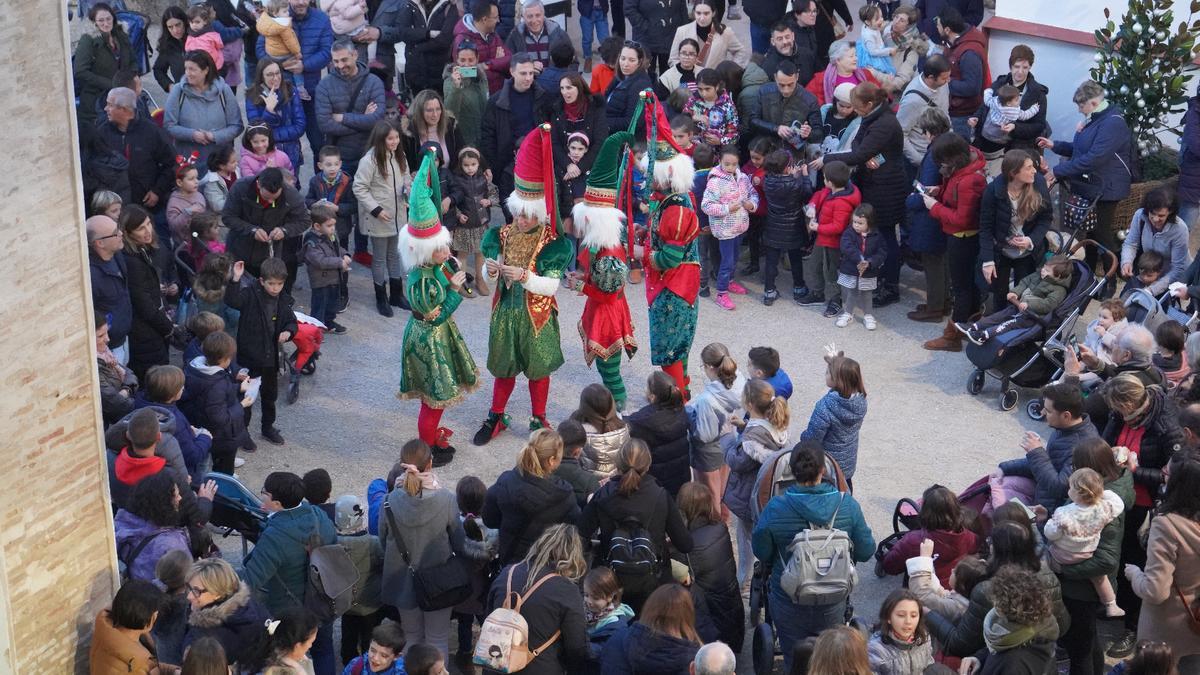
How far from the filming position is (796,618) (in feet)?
25.5

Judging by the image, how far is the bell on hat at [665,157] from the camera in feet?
33.6

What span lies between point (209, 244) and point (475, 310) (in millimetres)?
2334

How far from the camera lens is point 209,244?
11.5 metres

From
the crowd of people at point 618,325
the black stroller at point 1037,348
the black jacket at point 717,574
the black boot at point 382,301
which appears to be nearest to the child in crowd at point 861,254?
the crowd of people at point 618,325

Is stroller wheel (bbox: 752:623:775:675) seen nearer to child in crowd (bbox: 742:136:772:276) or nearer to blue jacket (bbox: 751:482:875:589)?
blue jacket (bbox: 751:482:875:589)

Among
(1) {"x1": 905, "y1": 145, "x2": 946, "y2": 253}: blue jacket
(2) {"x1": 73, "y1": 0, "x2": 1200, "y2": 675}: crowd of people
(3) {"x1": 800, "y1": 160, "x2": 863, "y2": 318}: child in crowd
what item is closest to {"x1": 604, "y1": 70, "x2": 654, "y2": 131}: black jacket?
(2) {"x1": 73, "y1": 0, "x2": 1200, "y2": 675}: crowd of people

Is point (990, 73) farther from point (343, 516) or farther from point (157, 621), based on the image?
point (157, 621)

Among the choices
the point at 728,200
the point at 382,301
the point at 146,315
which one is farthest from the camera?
the point at 382,301

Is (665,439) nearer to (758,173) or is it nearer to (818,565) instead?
(818,565)

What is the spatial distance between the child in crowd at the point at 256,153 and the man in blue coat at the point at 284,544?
5.05m

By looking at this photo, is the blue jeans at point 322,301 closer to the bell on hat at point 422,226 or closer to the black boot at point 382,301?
the black boot at point 382,301

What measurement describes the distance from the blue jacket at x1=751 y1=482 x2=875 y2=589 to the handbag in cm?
149

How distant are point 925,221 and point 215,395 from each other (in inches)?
226

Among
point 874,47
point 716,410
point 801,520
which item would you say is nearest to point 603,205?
point 716,410
